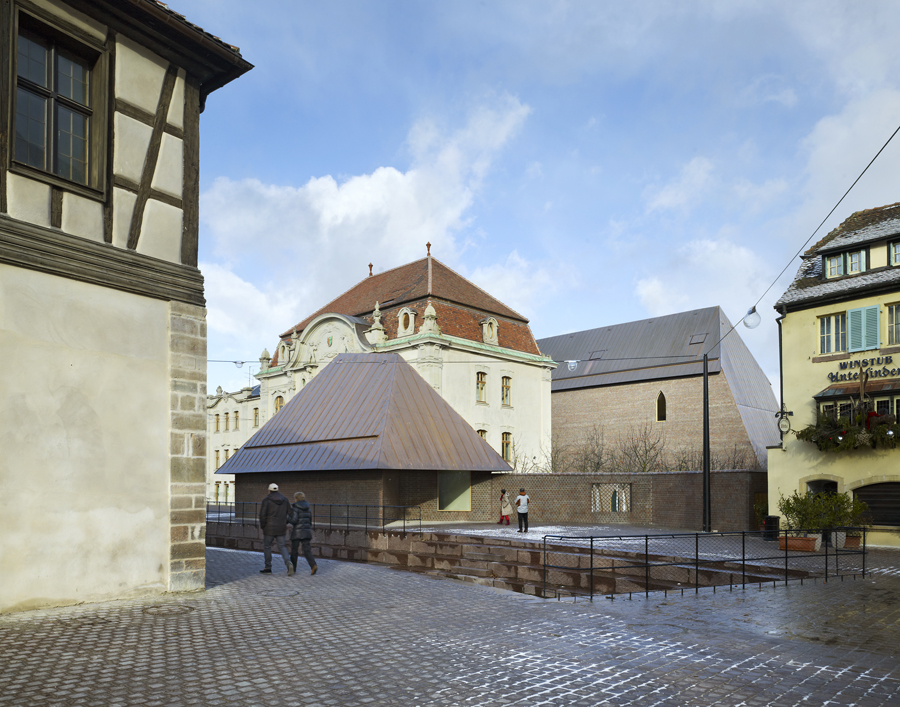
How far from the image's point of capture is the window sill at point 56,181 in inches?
370

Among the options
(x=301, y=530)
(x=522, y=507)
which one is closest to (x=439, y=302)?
(x=522, y=507)

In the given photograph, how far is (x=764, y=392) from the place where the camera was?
Result: 53000mm

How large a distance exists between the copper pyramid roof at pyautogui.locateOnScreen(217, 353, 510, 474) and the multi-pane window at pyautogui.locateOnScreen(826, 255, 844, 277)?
522 inches

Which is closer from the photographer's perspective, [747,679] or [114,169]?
[747,679]

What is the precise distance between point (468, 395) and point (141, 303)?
110 ft

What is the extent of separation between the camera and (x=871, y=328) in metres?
23.8

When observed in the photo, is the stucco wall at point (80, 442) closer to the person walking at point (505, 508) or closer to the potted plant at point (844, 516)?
the potted plant at point (844, 516)

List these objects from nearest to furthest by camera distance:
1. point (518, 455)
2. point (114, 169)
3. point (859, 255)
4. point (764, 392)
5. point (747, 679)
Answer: point (747, 679)
point (114, 169)
point (859, 255)
point (518, 455)
point (764, 392)

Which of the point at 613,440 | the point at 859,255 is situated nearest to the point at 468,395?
the point at 613,440

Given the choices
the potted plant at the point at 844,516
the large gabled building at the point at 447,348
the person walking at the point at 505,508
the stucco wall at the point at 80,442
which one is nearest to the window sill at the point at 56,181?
the stucco wall at the point at 80,442

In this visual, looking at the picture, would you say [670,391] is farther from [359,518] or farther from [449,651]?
[449,651]

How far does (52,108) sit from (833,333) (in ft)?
75.2

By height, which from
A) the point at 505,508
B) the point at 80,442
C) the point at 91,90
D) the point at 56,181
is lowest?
the point at 505,508

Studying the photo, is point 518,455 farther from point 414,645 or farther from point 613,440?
point 414,645
